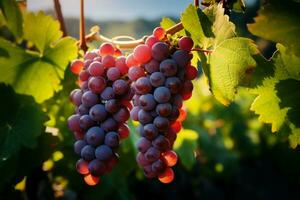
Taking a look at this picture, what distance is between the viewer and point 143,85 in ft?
3.15

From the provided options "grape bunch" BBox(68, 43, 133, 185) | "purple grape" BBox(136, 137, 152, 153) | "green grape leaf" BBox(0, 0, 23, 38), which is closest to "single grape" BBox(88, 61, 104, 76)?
"grape bunch" BBox(68, 43, 133, 185)

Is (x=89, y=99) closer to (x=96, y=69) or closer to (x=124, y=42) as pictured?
(x=96, y=69)

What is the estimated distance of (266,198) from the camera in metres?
4.65

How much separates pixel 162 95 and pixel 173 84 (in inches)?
1.4

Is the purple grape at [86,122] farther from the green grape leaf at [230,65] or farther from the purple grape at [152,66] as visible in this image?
the green grape leaf at [230,65]

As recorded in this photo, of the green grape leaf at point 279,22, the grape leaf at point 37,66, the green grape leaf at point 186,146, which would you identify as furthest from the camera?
the green grape leaf at point 186,146

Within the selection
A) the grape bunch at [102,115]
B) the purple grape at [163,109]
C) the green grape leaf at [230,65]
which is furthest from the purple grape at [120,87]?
the green grape leaf at [230,65]

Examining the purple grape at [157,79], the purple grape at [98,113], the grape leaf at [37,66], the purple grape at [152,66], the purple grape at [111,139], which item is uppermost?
the purple grape at [152,66]

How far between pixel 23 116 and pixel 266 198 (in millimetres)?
3794

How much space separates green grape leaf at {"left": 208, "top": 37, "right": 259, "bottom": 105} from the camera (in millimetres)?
984

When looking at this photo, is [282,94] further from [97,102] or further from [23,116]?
[23,116]

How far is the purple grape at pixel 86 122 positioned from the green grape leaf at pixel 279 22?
0.41m

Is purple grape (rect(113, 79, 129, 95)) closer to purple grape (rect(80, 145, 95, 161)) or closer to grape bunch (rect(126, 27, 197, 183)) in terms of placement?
grape bunch (rect(126, 27, 197, 183))

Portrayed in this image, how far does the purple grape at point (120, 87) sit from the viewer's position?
1.00 m
